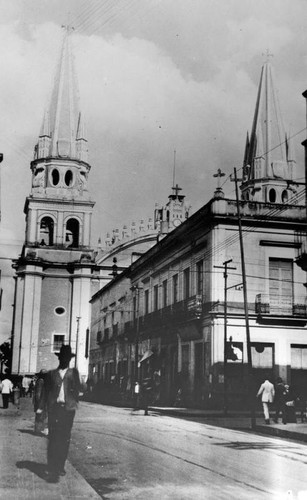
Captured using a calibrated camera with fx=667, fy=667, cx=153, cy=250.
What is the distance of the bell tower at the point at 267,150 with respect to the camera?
19447mm

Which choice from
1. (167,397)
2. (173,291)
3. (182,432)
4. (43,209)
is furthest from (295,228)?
(43,209)

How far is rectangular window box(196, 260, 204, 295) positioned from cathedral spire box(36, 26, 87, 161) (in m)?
23.9

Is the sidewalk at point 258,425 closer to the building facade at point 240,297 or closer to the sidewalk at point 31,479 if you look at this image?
the building facade at point 240,297

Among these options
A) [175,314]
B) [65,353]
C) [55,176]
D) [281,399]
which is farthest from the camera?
[55,176]

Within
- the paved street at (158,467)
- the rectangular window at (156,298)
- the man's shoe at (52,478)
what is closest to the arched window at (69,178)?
the rectangular window at (156,298)

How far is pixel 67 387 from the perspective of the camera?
339 inches

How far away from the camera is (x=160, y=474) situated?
29.9 feet

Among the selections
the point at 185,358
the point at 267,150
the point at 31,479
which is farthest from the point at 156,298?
the point at 31,479

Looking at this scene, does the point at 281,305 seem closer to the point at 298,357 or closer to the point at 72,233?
the point at 298,357

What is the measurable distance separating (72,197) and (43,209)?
3312 millimetres

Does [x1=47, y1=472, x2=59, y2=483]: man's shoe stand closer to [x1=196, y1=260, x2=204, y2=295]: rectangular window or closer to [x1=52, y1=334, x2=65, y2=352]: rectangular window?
[x1=196, y1=260, x2=204, y2=295]: rectangular window

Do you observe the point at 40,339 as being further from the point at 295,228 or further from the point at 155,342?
the point at 295,228

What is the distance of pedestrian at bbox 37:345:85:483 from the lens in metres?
8.55

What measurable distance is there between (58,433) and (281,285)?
25.2 m
